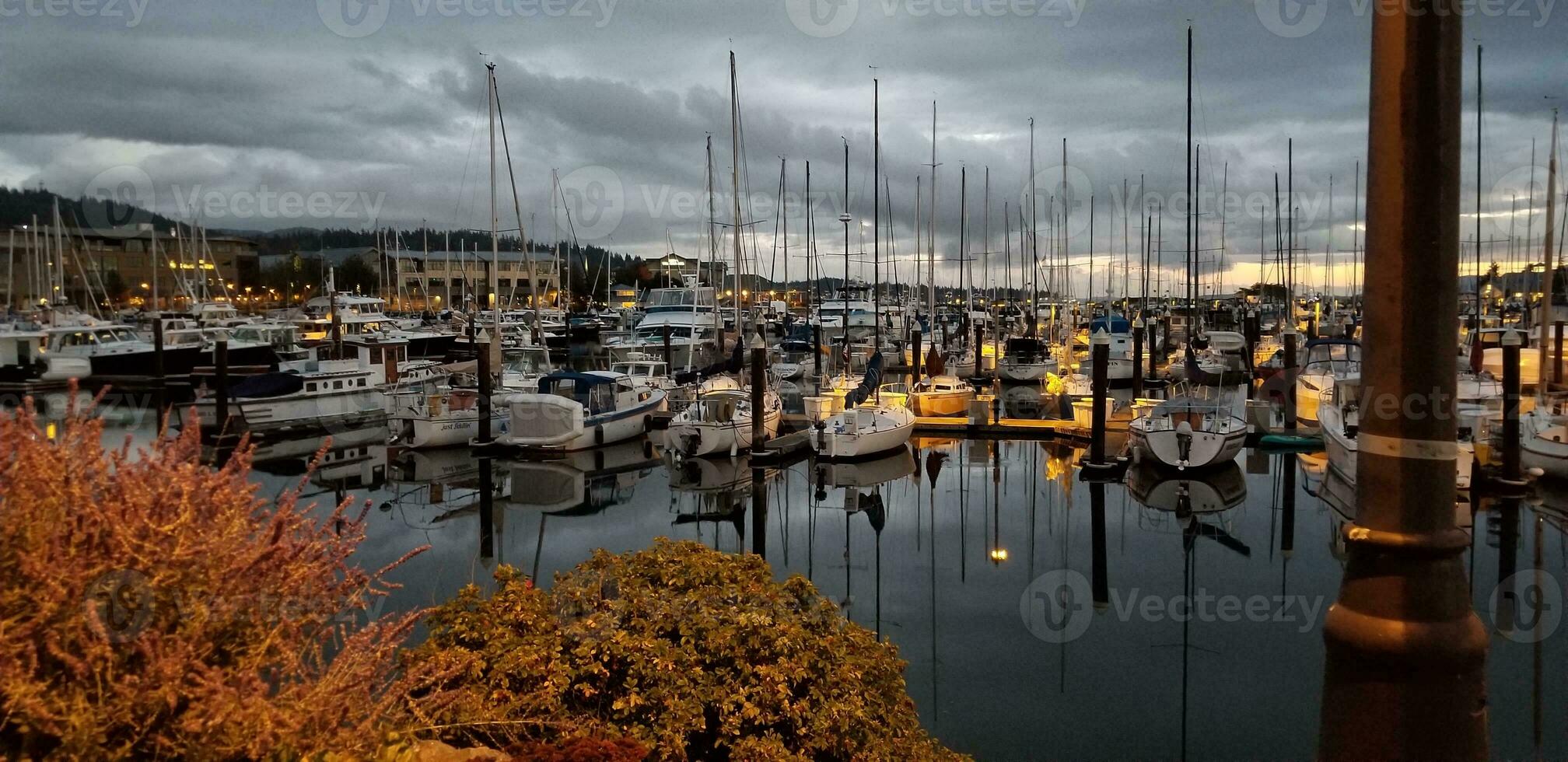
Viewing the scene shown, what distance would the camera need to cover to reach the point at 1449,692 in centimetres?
210

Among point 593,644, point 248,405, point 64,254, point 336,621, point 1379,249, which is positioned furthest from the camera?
point 64,254

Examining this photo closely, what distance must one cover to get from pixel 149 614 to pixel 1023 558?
53.3 feet

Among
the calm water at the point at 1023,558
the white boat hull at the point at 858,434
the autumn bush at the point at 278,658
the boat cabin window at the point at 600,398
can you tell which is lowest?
the calm water at the point at 1023,558

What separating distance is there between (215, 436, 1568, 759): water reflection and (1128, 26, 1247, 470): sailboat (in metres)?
0.59

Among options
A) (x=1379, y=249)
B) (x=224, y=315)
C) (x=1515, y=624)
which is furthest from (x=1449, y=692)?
(x=224, y=315)

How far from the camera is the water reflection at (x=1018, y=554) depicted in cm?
1055

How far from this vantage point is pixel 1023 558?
1753cm

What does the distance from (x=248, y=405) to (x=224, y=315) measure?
32.0 metres

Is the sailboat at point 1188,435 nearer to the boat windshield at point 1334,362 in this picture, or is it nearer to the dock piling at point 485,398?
the boat windshield at point 1334,362

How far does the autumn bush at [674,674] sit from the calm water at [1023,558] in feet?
16.2

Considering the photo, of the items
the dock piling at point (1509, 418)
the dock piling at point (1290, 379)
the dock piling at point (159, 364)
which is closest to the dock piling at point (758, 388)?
the dock piling at point (1290, 379)

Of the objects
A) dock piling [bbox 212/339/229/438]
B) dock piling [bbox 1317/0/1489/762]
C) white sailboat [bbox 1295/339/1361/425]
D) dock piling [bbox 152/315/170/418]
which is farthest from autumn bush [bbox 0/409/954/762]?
dock piling [bbox 152/315/170/418]

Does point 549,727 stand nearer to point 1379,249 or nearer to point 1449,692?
point 1449,692

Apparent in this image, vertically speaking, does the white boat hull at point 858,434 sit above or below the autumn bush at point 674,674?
below
